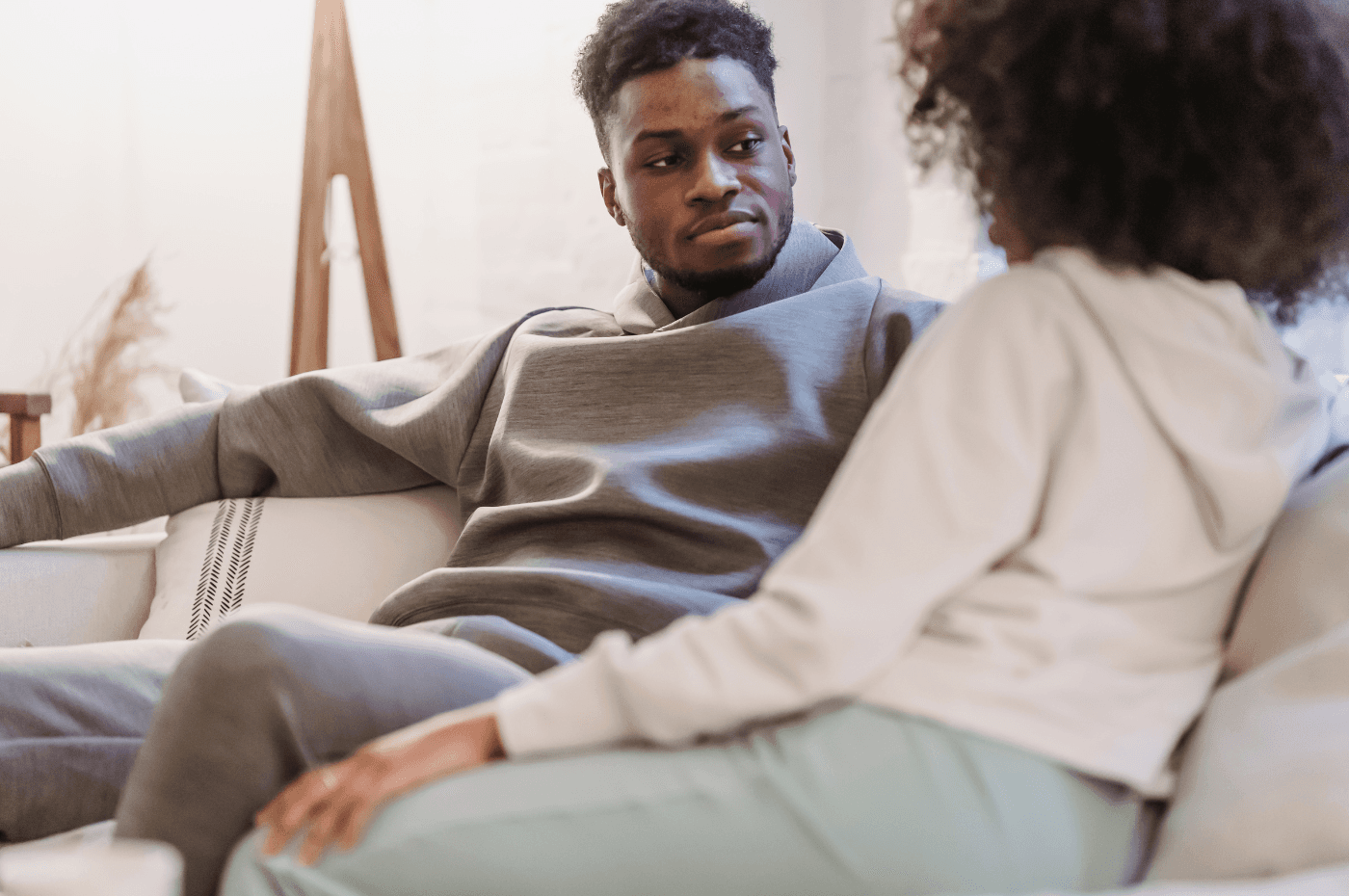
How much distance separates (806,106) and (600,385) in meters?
1.20

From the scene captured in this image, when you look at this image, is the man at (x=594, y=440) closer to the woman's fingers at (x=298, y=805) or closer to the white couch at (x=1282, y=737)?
the woman's fingers at (x=298, y=805)

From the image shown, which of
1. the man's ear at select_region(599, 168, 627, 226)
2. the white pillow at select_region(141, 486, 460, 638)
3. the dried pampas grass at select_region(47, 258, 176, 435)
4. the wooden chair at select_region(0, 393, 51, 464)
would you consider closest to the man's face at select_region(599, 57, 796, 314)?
the man's ear at select_region(599, 168, 627, 226)

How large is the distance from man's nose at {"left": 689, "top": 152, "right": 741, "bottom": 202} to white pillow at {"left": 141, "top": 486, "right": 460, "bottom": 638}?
21.2 inches

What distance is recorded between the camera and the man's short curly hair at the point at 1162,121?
0.67m

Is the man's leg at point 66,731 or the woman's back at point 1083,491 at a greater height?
the woman's back at point 1083,491

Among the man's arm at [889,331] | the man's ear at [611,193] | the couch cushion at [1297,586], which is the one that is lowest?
the couch cushion at [1297,586]

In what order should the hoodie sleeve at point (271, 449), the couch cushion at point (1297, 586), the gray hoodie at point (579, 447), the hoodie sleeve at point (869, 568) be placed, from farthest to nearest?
the hoodie sleeve at point (271, 449) < the gray hoodie at point (579, 447) < the couch cushion at point (1297, 586) < the hoodie sleeve at point (869, 568)

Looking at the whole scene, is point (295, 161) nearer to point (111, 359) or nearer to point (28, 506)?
point (111, 359)

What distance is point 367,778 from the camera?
2.04 ft

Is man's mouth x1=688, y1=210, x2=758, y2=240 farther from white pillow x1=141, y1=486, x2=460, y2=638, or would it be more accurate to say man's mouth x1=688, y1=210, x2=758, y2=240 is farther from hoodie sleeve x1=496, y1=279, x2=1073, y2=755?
hoodie sleeve x1=496, y1=279, x2=1073, y2=755

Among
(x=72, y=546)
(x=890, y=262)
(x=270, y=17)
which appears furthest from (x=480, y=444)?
(x=270, y=17)

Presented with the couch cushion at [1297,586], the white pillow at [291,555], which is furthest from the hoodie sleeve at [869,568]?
the white pillow at [291,555]

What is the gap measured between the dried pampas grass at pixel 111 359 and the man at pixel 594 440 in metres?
1.19

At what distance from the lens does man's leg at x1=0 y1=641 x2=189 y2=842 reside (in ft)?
3.28
